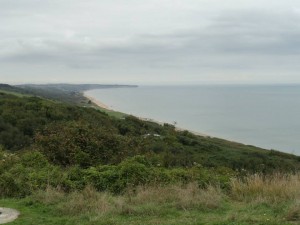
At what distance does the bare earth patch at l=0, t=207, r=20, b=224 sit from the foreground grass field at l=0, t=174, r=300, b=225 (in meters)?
0.13

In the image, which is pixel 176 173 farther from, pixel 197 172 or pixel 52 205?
pixel 52 205

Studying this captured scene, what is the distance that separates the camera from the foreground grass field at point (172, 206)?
18.8ft

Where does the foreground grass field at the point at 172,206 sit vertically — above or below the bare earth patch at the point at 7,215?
above

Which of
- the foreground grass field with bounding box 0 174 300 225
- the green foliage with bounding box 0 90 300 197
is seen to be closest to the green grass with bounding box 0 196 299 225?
the foreground grass field with bounding box 0 174 300 225

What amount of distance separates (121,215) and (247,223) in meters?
1.81

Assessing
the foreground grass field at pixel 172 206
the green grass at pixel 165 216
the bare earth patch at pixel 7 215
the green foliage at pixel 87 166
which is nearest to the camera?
the green grass at pixel 165 216

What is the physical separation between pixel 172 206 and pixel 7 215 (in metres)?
2.48

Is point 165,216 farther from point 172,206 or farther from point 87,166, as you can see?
point 87,166

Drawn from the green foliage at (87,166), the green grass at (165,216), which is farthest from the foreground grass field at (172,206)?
the green foliage at (87,166)

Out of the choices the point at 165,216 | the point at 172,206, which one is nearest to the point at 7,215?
the point at 165,216

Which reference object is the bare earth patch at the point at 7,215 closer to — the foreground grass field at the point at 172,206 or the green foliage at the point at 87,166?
the foreground grass field at the point at 172,206

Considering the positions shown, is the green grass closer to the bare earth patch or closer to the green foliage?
the bare earth patch

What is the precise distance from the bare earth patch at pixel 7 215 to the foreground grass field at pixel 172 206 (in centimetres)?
13

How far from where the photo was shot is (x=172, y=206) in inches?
255
